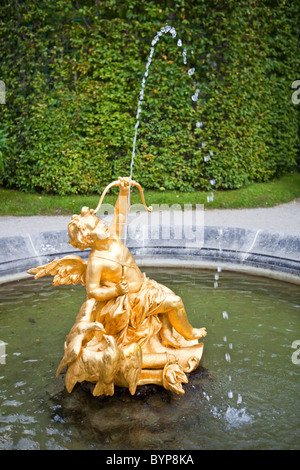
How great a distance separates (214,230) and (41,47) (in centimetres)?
582

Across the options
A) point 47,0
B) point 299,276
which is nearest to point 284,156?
point 47,0

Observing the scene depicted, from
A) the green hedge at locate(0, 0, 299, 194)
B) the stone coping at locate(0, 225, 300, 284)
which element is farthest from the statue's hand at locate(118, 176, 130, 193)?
the green hedge at locate(0, 0, 299, 194)

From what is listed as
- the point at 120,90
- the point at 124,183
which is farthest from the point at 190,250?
the point at 120,90

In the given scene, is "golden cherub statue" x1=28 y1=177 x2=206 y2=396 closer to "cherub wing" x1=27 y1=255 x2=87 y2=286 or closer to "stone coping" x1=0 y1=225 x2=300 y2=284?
"cherub wing" x1=27 y1=255 x2=87 y2=286

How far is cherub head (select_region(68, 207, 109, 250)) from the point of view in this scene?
10.7 feet

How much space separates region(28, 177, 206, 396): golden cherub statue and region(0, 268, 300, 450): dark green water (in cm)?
16

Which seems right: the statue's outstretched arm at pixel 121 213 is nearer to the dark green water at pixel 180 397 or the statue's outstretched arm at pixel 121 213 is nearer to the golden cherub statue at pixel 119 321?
the golden cherub statue at pixel 119 321

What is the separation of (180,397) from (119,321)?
0.63 m

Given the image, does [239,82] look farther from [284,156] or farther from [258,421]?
[258,421]

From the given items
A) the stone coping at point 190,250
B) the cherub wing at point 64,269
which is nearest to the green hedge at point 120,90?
the stone coping at point 190,250

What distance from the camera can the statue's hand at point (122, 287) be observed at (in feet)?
10.5

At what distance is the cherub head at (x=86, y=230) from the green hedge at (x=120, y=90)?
676 cm

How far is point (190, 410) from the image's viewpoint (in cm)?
310

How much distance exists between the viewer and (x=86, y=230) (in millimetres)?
3270
